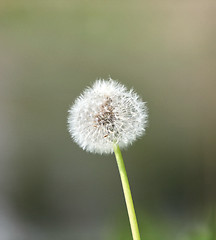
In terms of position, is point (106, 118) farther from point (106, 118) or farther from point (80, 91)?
point (80, 91)

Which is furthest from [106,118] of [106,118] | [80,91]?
[80,91]

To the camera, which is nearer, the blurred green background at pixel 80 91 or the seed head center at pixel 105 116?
the seed head center at pixel 105 116

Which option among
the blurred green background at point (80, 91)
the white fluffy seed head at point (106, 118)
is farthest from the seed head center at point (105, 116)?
the blurred green background at point (80, 91)

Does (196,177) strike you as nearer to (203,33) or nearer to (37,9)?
(203,33)

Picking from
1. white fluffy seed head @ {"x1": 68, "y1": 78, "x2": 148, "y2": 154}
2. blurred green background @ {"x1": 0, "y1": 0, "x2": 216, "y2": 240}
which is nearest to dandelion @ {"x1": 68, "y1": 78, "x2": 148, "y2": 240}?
white fluffy seed head @ {"x1": 68, "y1": 78, "x2": 148, "y2": 154}

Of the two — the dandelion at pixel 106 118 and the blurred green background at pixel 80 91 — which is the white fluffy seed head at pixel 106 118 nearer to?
the dandelion at pixel 106 118

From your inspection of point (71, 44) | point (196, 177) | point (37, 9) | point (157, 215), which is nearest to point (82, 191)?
point (157, 215)
